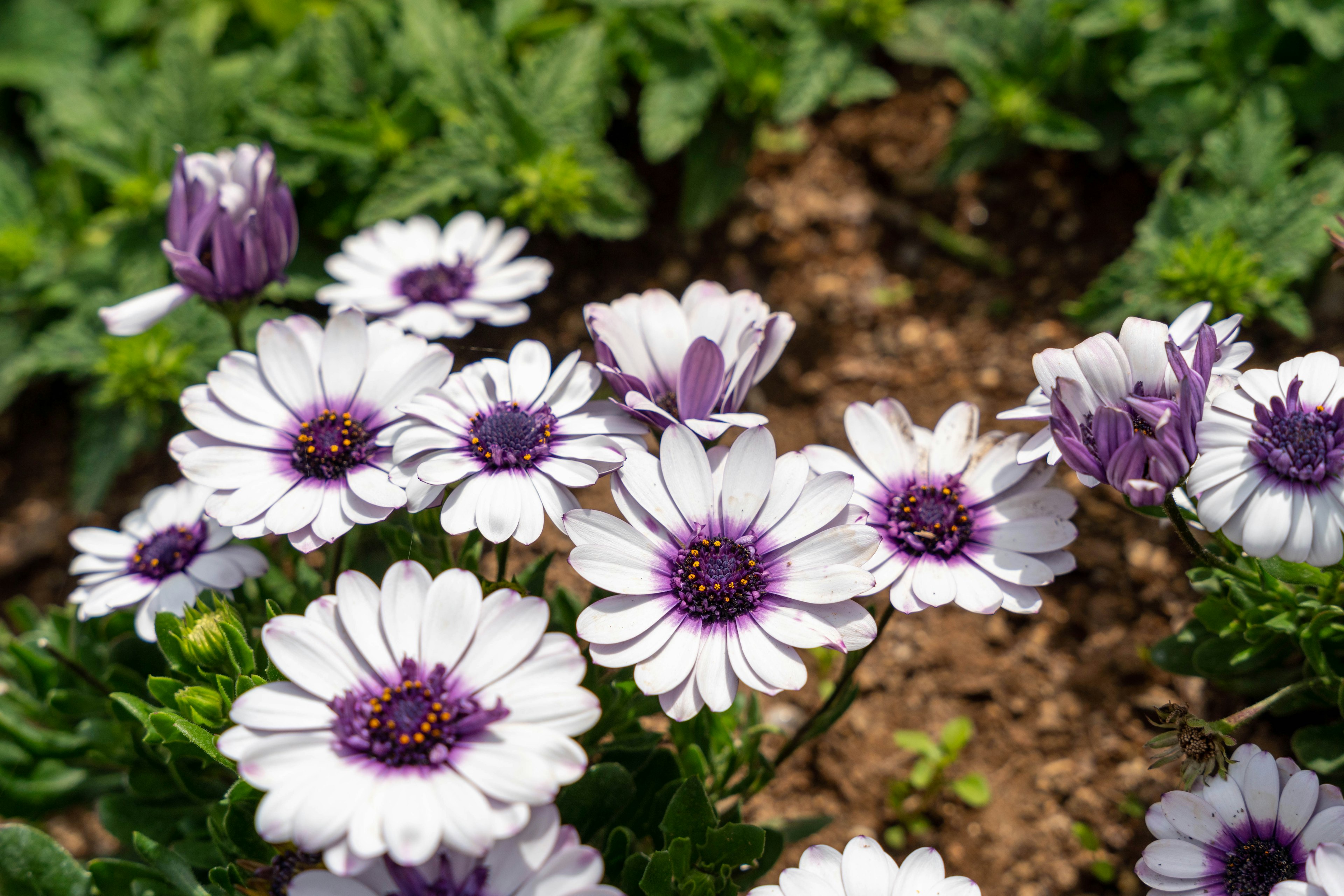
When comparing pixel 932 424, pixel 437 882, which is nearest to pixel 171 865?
pixel 437 882

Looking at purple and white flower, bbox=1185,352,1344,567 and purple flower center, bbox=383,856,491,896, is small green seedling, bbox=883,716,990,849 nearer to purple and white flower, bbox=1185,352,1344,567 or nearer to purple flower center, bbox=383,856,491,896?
purple and white flower, bbox=1185,352,1344,567

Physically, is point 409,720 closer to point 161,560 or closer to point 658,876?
point 658,876

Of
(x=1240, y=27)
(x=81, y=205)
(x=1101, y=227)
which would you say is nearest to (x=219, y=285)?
(x=81, y=205)

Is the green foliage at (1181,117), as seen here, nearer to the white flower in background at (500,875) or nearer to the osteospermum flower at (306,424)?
the osteospermum flower at (306,424)

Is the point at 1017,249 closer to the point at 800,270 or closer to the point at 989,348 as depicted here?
the point at 989,348

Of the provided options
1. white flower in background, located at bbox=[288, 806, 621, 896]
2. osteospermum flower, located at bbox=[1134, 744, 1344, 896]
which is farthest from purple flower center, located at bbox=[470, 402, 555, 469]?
osteospermum flower, located at bbox=[1134, 744, 1344, 896]

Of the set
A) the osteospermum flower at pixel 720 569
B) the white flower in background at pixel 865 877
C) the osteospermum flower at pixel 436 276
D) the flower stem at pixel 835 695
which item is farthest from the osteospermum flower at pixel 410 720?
the osteospermum flower at pixel 436 276
